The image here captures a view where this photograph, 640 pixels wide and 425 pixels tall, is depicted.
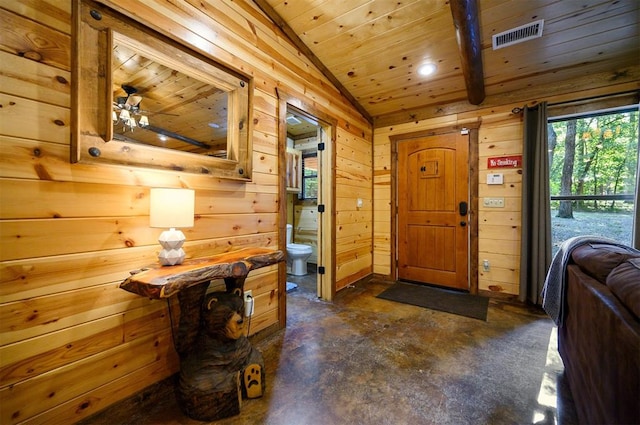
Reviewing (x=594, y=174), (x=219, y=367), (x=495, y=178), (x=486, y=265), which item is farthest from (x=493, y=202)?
(x=219, y=367)

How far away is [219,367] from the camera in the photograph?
4.58 feet

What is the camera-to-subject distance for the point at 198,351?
1.44 metres

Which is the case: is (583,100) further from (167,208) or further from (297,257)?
(167,208)

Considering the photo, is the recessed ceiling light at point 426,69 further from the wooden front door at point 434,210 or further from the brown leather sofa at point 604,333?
the brown leather sofa at point 604,333

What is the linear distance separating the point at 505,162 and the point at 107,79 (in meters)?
3.61

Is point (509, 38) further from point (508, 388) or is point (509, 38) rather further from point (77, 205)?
point (77, 205)

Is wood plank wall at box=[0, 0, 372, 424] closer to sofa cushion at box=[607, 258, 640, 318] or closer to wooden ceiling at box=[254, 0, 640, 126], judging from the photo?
wooden ceiling at box=[254, 0, 640, 126]

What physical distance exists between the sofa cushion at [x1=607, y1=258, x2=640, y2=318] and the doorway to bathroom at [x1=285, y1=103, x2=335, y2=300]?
2180 millimetres

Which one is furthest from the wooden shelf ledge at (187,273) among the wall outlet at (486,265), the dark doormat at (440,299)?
the wall outlet at (486,265)

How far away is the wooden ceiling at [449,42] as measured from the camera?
6.61 ft

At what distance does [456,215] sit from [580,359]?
88.7 inches

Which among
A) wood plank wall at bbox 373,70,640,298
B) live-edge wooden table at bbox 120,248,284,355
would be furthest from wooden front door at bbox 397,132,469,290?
live-edge wooden table at bbox 120,248,284,355

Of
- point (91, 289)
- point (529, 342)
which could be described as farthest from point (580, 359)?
point (91, 289)

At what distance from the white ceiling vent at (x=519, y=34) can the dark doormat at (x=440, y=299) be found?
2.52m
